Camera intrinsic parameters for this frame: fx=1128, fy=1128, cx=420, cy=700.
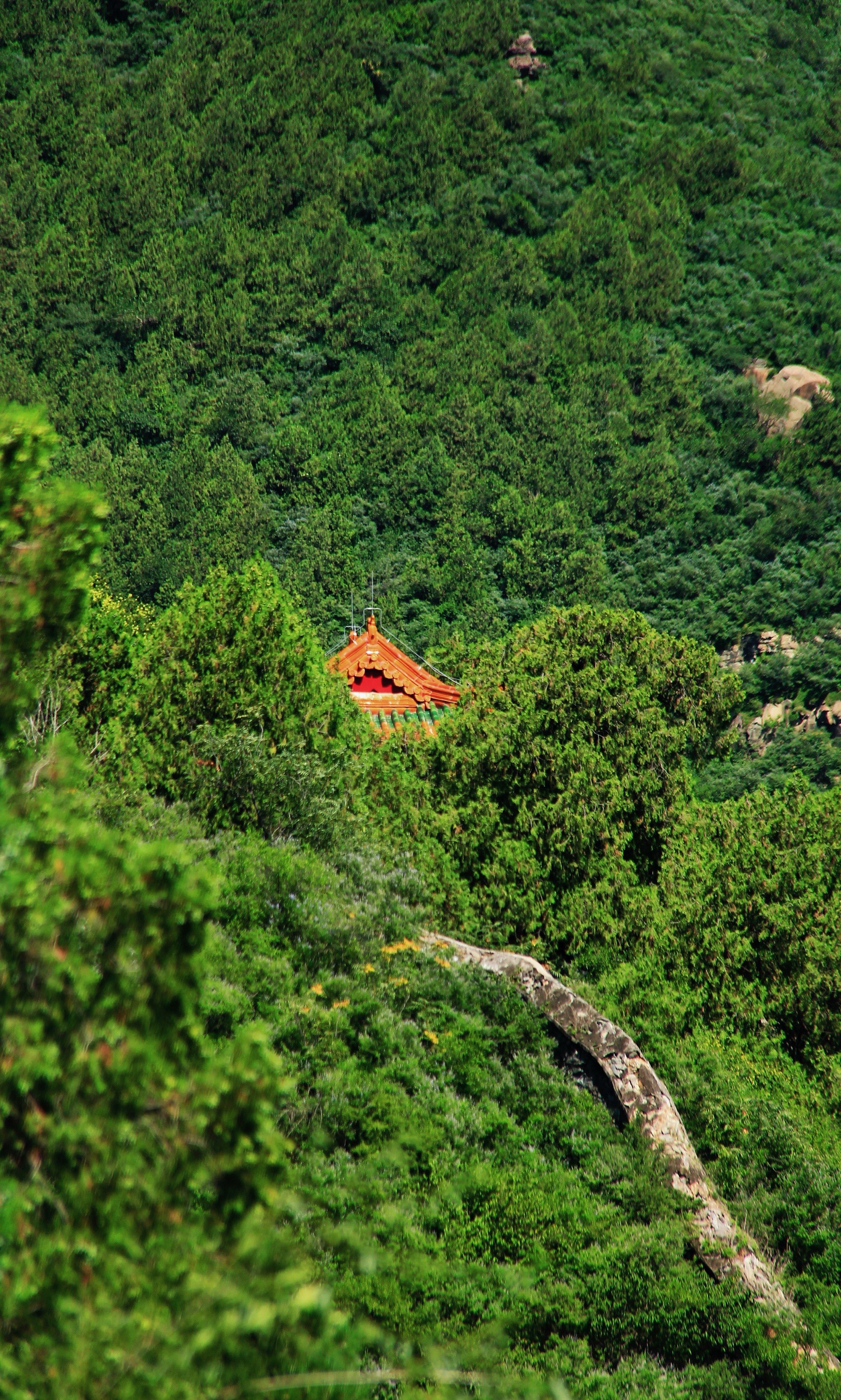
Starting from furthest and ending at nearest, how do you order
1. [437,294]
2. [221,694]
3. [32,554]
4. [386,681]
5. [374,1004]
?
[437,294]
[386,681]
[221,694]
[374,1004]
[32,554]

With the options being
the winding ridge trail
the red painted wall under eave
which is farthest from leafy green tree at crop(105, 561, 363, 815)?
the red painted wall under eave

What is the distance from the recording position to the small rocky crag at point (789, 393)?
74.8m

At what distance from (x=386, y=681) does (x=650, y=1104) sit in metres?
16.2

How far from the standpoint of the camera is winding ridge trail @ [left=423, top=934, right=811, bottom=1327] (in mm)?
8508

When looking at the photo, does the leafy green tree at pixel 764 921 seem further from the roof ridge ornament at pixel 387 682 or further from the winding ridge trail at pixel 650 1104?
the roof ridge ornament at pixel 387 682

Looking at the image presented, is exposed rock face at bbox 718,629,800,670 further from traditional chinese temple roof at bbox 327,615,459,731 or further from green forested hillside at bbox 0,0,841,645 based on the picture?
traditional chinese temple roof at bbox 327,615,459,731

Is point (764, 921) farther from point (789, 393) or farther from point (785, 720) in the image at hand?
point (789, 393)

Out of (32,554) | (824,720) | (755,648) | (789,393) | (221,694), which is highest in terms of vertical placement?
(789,393)

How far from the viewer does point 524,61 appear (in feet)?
333

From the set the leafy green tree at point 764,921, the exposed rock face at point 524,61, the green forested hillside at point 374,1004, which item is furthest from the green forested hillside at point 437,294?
the leafy green tree at point 764,921

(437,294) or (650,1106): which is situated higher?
(437,294)

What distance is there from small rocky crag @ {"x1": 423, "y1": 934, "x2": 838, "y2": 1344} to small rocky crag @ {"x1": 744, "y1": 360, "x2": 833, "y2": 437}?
70.6 meters

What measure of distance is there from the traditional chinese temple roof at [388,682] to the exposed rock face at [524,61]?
93.9 metres

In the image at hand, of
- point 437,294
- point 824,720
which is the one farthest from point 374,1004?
point 437,294
